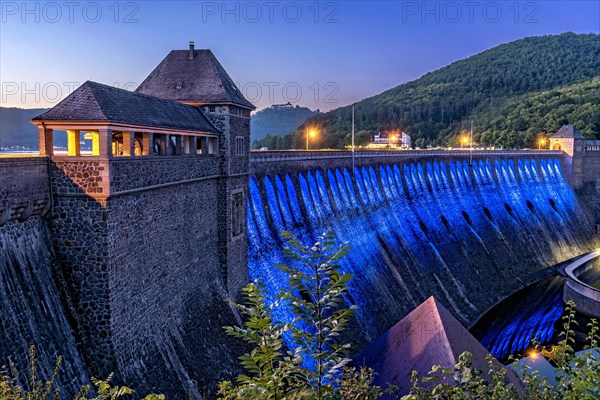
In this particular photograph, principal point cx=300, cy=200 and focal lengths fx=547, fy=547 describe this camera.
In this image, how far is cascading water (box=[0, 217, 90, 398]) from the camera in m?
13.4

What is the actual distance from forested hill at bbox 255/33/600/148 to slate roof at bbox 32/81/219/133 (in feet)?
310

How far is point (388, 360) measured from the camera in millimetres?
18109

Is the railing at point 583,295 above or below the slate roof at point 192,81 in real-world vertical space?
below

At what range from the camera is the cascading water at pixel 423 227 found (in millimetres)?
33781

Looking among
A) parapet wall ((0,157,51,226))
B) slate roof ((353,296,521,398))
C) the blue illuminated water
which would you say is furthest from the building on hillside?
parapet wall ((0,157,51,226))

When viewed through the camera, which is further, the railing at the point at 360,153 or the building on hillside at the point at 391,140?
the building on hillside at the point at 391,140

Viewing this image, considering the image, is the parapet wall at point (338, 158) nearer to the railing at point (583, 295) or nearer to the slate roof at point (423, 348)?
the slate roof at point (423, 348)

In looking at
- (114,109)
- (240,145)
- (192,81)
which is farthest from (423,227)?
(114,109)

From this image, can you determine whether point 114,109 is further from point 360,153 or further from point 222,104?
point 360,153

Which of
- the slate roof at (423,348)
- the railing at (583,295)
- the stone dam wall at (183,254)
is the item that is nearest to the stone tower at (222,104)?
the stone dam wall at (183,254)

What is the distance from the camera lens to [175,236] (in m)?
20.5

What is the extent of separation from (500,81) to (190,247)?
185 meters

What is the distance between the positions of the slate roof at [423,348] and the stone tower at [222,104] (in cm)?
913

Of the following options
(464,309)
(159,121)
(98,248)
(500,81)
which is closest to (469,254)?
(464,309)
